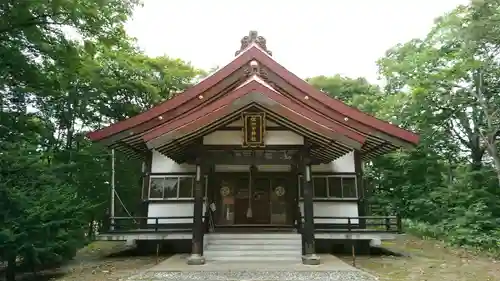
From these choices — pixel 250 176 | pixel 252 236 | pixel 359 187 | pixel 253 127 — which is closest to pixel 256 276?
pixel 252 236

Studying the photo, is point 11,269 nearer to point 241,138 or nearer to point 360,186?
point 241,138

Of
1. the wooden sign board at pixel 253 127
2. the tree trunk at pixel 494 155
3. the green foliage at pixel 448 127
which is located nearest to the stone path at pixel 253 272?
the wooden sign board at pixel 253 127

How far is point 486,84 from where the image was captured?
17625 mm

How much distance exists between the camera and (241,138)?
389 inches

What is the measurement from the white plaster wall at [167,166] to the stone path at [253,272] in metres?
3.97

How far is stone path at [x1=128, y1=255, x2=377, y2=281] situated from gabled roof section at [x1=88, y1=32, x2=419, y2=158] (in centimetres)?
444

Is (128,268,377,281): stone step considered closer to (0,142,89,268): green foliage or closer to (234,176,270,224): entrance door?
(0,142,89,268): green foliage

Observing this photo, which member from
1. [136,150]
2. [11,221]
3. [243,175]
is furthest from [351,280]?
[136,150]

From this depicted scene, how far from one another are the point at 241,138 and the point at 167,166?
399cm

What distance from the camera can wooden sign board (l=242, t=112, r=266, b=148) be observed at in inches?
369

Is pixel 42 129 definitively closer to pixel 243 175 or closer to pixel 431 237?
pixel 243 175

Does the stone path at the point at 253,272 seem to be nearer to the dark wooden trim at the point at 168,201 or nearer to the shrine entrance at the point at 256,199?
the dark wooden trim at the point at 168,201

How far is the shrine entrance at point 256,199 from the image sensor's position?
42.2 feet

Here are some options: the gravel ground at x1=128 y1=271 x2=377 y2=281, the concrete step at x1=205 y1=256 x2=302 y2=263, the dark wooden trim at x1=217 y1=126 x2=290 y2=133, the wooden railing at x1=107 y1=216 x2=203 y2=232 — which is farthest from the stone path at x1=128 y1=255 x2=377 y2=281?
the dark wooden trim at x1=217 y1=126 x2=290 y2=133
